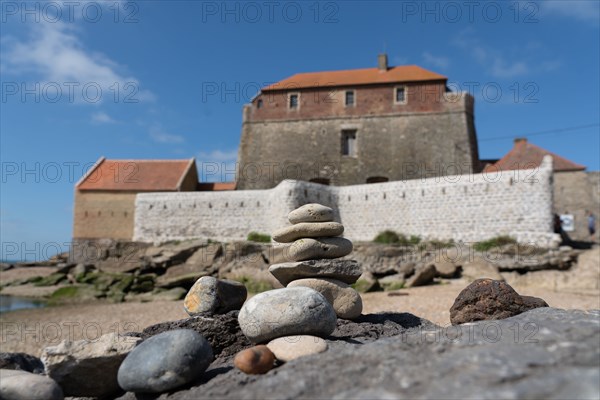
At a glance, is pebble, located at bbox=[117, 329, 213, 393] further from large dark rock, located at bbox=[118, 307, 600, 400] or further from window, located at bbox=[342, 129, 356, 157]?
window, located at bbox=[342, 129, 356, 157]

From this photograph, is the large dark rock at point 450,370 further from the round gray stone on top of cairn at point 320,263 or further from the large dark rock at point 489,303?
the round gray stone on top of cairn at point 320,263

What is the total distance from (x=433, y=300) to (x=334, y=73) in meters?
23.9

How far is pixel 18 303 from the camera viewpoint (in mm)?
21469

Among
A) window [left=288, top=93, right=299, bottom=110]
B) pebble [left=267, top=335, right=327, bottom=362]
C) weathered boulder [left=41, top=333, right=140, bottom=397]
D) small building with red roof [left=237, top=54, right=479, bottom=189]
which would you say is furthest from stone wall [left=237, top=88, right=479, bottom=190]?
weathered boulder [left=41, top=333, right=140, bottom=397]

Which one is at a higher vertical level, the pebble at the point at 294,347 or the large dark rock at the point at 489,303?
the large dark rock at the point at 489,303

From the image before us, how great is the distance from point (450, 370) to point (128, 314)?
15.6 m

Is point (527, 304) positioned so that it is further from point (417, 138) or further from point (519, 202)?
point (417, 138)

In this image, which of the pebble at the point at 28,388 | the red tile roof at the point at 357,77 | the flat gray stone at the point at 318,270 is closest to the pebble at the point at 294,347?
the pebble at the point at 28,388

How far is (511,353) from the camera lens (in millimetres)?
3318

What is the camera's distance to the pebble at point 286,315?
4891 millimetres

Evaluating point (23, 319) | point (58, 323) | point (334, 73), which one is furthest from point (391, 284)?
point (334, 73)

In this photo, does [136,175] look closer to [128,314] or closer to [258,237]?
[258,237]

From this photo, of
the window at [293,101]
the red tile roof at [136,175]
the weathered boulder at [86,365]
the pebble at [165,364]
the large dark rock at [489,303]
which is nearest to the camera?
the pebble at [165,364]

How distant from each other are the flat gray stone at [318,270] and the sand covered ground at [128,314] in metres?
4.69
